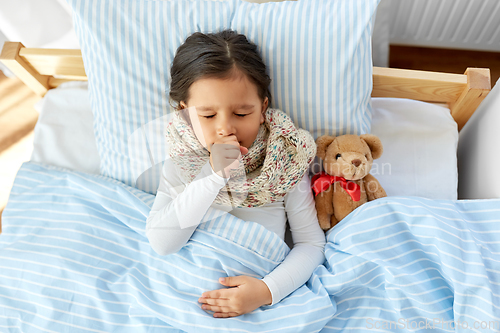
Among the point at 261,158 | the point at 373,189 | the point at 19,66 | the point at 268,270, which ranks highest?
the point at 19,66

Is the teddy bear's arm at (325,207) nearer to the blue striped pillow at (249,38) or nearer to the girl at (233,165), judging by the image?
the girl at (233,165)

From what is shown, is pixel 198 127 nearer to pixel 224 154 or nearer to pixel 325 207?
pixel 224 154

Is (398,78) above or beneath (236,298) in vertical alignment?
above

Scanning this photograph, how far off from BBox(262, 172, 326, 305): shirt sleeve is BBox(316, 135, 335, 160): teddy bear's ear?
0.07 metres

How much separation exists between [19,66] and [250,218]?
84cm

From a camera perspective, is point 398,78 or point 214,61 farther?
point 398,78

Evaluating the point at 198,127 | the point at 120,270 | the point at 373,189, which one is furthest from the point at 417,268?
the point at 120,270

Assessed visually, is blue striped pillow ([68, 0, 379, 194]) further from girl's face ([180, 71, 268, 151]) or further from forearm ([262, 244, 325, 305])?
forearm ([262, 244, 325, 305])

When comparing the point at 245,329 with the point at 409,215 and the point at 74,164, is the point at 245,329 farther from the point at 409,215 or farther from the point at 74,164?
the point at 74,164

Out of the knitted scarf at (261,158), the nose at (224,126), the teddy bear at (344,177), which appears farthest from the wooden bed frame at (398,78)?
the nose at (224,126)

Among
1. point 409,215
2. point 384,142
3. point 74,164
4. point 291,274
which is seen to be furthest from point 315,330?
point 74,164

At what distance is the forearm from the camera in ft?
2.48

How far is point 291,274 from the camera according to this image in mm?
779

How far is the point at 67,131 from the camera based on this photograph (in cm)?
108
